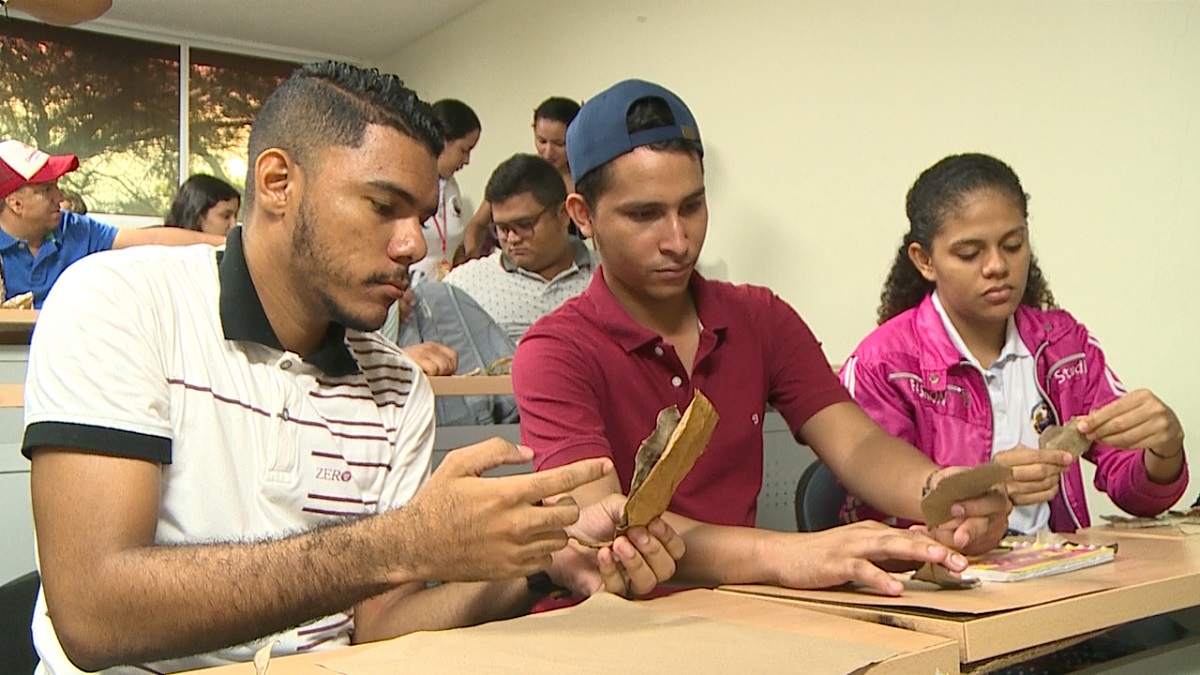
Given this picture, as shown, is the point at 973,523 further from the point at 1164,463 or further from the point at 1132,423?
the point at 1164,463

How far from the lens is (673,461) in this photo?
101cm

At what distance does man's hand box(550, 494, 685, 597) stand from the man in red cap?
8.93 ft

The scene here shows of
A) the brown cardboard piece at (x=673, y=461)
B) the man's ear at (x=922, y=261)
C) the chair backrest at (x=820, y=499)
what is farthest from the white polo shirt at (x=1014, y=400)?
the brown cardboard piece at (x=673, y=461)

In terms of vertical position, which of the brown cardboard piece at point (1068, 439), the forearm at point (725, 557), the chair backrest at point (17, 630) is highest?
the brown cardboard piece at point (1068, 439)

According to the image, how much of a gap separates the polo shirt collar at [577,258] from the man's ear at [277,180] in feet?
7.77

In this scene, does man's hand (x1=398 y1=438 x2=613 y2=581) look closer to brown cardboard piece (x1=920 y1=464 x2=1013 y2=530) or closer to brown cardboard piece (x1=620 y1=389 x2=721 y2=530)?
brown cardboard piece (x1=620 y1=389 x2=721 y2=530)

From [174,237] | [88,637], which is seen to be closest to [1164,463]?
[88,637]

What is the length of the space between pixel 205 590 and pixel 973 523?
85 centimetres

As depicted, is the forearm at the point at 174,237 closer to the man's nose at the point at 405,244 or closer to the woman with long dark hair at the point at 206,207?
the woman with long dark hair at the point at 206,207

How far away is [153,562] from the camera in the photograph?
0.97m

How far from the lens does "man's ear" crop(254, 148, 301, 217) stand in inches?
50.0

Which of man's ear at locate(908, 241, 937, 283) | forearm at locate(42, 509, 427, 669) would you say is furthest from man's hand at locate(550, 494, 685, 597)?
man's ear at locate(908, 241, 937, 283)

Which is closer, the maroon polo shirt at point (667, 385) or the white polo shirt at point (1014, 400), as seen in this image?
the maroon polo shirt at point (667, 385)

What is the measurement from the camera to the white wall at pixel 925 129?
8.74 ft
